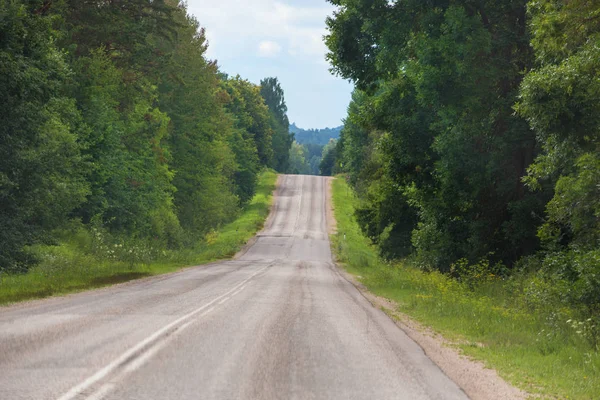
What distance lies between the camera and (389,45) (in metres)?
24.8

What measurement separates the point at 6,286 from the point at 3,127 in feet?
21.1

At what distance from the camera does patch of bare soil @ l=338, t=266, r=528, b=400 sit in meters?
7.86

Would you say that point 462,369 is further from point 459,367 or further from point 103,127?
point 103,127

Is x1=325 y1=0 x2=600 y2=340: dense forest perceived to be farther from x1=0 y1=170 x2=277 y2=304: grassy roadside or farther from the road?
x1=0 y1=170 x2=277 y2=304: grassy roadside

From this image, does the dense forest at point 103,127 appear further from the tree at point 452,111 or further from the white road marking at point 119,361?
the tree at point 452,111

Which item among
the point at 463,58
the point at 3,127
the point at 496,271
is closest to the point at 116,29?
the point at 3,127

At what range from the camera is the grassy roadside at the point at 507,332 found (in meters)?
8.89

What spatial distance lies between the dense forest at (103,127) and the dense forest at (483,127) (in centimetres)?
1169

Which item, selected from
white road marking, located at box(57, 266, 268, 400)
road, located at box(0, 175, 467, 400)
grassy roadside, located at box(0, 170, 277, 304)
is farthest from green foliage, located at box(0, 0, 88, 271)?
white road marking, located at box(57, 266, 268, 400)

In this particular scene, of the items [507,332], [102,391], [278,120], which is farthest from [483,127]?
[278,120]

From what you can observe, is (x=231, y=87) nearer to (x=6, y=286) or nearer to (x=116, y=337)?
(x=6, y=286)

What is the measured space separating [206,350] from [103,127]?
91.2 ft

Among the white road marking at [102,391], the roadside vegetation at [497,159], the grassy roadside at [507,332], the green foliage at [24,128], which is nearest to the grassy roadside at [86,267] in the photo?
the green foliage at [24,128]

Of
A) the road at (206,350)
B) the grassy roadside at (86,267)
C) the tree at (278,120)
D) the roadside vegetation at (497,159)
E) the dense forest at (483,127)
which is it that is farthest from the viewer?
the tree at (278,120)
